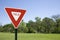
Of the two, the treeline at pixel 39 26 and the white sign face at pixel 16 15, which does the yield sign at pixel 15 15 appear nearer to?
→ the white sign face at pixel 16 15

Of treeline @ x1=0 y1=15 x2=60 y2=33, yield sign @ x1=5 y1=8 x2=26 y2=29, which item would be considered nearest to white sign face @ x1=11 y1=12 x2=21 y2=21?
yield sign @ x1=5 y1=8 x2=26 y2=29

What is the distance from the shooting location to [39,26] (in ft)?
311

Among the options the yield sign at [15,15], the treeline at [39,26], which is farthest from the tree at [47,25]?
the yield sign at [15,15]

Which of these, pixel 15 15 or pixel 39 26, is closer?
pixel 15 15

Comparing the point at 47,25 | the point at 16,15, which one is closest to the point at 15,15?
the point at 16,15

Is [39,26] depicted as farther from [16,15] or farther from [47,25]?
[16,15]

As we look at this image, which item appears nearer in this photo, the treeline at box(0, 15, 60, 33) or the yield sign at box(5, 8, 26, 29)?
the yield sign at box(5, 8, 26, 29)

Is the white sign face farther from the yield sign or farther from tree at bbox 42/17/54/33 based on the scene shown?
tree at bbox 42/17/54/33

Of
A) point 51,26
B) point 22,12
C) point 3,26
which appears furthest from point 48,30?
point 22,12

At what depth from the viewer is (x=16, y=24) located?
5449 mm

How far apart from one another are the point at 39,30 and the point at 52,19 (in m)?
9.51

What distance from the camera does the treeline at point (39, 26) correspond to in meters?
87.1

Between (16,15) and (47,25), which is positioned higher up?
(47,25)

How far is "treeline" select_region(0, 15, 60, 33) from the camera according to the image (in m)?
87.1
